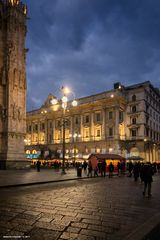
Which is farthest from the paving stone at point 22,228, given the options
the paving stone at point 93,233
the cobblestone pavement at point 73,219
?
the paving stone at point 93,233

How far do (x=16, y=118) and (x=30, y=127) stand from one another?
45325 millimetres

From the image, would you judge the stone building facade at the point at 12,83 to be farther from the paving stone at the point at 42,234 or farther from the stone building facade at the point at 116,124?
the paving stone at the point at 42,234

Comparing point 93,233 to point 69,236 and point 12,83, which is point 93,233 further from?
point 12,83

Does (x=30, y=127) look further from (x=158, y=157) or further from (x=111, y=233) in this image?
(x=111, y=233)

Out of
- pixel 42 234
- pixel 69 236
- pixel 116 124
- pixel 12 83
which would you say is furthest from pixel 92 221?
pixel 116 124

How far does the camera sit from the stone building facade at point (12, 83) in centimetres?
3525

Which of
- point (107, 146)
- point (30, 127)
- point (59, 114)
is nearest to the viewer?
point (107, 146)

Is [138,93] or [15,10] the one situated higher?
[15,10]

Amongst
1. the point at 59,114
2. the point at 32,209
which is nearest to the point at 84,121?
the point at 59,114

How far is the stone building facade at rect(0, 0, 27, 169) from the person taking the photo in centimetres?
3525

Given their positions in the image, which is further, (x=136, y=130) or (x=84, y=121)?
(x=84, y=121)

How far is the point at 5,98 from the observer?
117ft

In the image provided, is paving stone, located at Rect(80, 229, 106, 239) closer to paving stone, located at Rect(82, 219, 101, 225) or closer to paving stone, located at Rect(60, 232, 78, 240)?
paving stone, located at Rect(60, 232, 78, 240)

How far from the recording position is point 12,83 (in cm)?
3603
